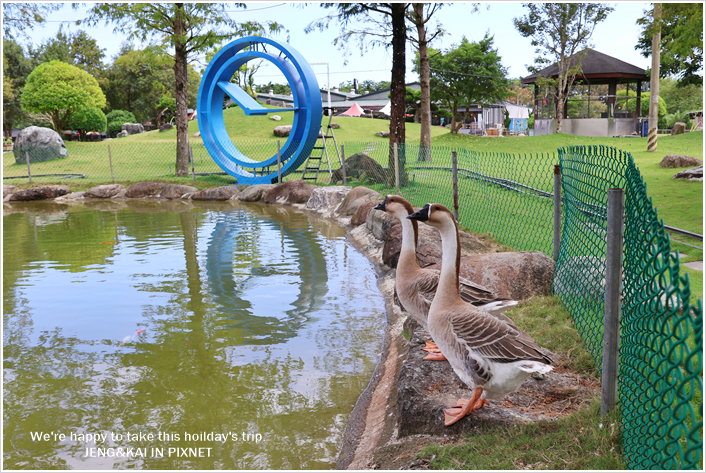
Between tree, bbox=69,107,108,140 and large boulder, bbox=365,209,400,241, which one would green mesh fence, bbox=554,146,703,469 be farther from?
tree, bbox=69,107,108,140

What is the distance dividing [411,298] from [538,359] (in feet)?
4.80

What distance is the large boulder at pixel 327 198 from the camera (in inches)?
533

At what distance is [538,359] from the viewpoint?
2.61 metres

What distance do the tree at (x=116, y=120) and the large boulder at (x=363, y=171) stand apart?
122 ft

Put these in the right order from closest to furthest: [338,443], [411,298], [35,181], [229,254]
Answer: [338,443], [411,298], [229,254], [35,181]

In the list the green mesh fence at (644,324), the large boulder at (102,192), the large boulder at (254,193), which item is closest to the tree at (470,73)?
the large boulder at (254,193)

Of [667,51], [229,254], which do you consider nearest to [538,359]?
[229,254]

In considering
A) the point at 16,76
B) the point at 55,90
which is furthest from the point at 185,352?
the point at 16,76

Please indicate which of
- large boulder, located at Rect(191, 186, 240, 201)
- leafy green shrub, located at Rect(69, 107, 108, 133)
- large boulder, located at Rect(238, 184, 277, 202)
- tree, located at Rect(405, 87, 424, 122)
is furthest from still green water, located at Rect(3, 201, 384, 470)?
tree, located at Rect(405, 87, 424, 122)

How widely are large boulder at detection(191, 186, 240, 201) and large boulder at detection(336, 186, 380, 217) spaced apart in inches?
206

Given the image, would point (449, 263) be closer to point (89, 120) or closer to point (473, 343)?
point (473, 343)

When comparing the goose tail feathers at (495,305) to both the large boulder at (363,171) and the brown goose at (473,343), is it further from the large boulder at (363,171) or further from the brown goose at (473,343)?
the large boulder at (363,171)

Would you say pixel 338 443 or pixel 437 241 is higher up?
pixel 437 241

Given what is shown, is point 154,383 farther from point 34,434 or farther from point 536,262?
point 536,262
